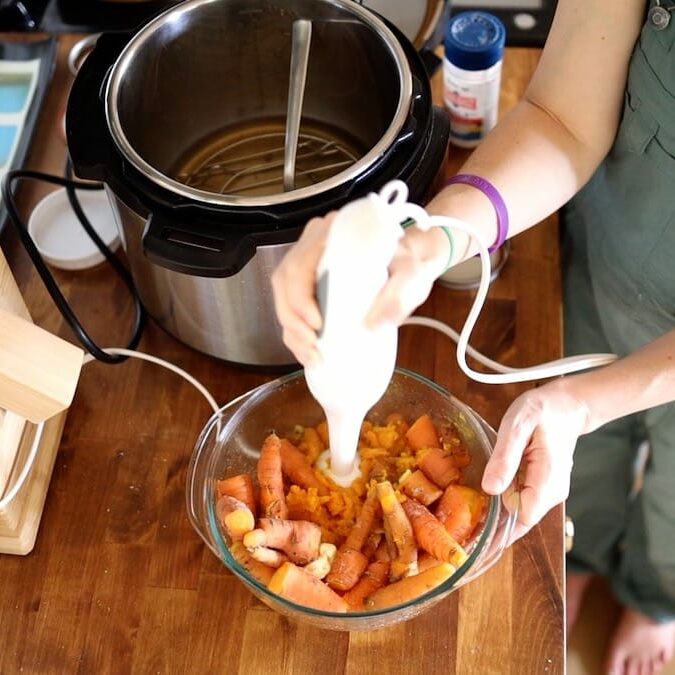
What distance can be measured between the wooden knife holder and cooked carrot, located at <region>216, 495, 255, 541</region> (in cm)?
16

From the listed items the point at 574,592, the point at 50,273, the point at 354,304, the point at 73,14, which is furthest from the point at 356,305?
the point at 574,592

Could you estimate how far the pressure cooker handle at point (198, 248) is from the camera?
2.48 ft

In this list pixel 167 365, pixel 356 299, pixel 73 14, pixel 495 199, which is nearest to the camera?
pixel 356 299

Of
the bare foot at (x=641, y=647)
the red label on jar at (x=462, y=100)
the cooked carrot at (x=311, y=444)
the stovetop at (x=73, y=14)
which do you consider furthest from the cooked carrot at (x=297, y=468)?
the bare foot at (x=641, y=647)

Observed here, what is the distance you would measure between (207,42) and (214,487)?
1.45 ft

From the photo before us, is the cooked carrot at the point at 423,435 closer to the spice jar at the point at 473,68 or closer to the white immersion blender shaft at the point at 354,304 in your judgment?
the white immersion blender shaft at the point at 354,304

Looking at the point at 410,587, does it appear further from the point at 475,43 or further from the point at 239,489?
the point at 475,43

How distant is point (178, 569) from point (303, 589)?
15cm

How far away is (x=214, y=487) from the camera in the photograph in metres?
0.84

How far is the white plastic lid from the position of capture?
1.03 meters

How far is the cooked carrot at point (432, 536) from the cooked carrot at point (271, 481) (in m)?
0.11

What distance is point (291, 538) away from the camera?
31.0 inches

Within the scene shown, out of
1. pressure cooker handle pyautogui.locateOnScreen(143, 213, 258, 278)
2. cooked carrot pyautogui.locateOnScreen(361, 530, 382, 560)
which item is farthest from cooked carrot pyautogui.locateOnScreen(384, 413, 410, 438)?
pressure cooker handle pyautogui.locateOnScreen(143, 213, 258, 278)

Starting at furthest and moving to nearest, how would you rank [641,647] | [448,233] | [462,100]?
[641,647], [462,100], [448,233]
